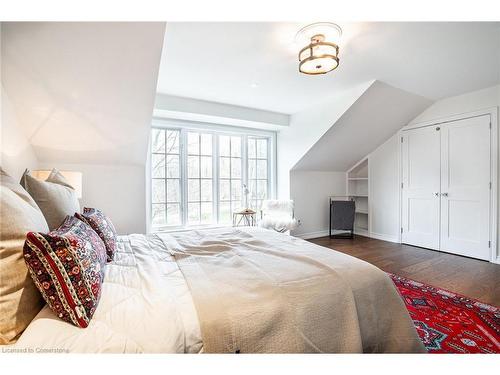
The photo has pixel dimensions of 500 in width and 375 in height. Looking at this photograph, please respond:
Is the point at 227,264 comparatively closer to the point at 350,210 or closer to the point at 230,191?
the point at 230,191

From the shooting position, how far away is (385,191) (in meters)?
4.49

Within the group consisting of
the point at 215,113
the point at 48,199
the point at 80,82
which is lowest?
the point at 48,199

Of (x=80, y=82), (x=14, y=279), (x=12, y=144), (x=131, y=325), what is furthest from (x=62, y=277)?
(x=12, y=144)

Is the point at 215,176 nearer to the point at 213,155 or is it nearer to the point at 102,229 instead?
the point at 213,155

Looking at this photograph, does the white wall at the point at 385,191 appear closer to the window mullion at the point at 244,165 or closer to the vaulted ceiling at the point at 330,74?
the vaulted ceiling at the point at 330,74

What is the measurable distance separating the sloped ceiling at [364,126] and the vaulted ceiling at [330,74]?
0.64 feet

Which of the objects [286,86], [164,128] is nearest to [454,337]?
[286,86]

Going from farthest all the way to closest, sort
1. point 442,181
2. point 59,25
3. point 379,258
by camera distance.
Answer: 1. point 442,181
2. point 379,258
3. point 59,25

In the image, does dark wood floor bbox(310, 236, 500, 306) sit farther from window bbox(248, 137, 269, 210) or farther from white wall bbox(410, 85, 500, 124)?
white wall bbox(410, 85, 500, 124)

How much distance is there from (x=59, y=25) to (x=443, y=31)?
291 cm

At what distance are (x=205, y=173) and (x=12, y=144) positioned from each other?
2.58 m

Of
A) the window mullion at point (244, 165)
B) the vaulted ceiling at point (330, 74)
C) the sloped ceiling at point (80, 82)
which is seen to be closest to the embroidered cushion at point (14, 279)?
the sloped ceiling at point (80, 82)

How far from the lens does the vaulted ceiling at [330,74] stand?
6.46 ft
